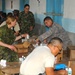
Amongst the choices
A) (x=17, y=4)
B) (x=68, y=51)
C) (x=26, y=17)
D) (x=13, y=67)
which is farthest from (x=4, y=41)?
(x=17, y=4)

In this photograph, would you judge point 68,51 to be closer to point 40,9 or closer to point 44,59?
point 44,59

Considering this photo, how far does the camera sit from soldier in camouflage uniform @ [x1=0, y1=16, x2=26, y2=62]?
5133 mm

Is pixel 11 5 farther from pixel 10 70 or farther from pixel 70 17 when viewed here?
pixel 10 70

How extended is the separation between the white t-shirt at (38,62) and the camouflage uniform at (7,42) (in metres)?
1.72

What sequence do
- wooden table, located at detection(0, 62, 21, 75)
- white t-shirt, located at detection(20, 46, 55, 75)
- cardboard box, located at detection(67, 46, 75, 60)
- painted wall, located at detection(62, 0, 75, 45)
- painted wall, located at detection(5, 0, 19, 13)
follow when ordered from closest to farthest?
white t-shirt, located at detection(20, 46, 55, 75) → wooden table, located at detection(0, 62, 21, 75) → cardboard box, located at detection(67, 46, 75, 60) → painted wall, located at detection(62, 0, 75, 45) → painted wall, located at detection(5, 0, 19, 13)

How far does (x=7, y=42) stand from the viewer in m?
5.29

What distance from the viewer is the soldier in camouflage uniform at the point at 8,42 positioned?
513 centimetres

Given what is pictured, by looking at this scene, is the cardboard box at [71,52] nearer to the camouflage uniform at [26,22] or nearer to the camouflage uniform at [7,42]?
the camouflage uniform at [7,42]

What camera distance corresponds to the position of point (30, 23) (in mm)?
9133

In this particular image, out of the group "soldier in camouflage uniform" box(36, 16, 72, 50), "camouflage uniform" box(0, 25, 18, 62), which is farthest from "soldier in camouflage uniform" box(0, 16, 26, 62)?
"soldier in camouflage uniform" box(36, 16, 72, 50)

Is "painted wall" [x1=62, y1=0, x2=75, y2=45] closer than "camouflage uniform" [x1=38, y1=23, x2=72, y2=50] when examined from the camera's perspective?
No

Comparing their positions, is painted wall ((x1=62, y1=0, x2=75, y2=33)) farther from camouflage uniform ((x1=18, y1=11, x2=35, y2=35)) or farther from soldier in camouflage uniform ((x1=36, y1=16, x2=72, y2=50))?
camouflage uniform ((x1=18, y1=11, x2=35, y2=35))

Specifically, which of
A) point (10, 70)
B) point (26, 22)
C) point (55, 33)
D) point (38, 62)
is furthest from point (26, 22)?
point (38, 62)

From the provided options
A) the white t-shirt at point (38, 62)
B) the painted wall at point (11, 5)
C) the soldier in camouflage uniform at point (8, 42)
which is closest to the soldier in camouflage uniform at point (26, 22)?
the soldier in camouflage uniform at point (8, 42)
